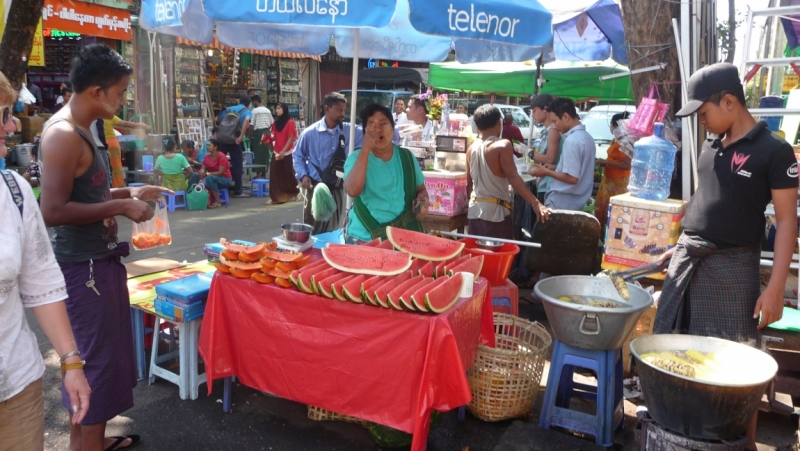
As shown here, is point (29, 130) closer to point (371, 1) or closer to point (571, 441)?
point (371, 1)

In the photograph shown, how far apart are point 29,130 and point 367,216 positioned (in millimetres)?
9921

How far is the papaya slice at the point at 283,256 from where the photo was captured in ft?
11.2

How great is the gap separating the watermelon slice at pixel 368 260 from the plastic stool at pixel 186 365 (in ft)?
3.58

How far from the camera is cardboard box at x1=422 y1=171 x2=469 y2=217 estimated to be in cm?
594

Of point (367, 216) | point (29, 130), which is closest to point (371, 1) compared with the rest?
point (367, 216)

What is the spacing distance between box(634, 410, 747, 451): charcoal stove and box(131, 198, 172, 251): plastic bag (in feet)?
9.73

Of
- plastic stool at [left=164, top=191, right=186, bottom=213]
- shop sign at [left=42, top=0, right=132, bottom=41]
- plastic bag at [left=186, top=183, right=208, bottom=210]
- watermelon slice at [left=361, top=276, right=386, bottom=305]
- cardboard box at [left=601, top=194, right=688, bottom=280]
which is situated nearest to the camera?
watermelon slice at [left=361, top=276, right=386, bottom=305]

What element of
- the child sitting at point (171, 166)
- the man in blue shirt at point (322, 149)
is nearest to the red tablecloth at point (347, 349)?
the man in blue shirt at point (322, 149)

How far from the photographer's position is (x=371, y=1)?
3.89 metres

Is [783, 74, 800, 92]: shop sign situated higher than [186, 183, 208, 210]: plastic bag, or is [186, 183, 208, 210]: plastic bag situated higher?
[783, 74, 800, 92]: shop sign

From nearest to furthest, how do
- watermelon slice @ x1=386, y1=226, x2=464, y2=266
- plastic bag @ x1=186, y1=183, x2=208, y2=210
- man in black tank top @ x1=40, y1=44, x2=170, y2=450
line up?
man in black tank top @ x1=40, y1=44, x2=170, y2=450 → watermelon slice @ x1=386, y1=226, x2=464, y2=266 → plastic bag @ x1=186, y1=183, x2=208, y2=210

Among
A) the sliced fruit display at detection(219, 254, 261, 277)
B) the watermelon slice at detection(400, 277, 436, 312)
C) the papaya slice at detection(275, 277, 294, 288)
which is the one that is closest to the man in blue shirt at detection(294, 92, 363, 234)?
the sliced fruit display at detection(219, 254, 261, 277)

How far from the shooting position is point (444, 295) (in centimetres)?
297

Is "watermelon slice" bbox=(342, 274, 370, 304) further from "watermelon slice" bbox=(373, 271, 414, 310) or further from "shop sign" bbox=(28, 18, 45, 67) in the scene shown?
"shop sign" bbox=(28, 18, 45, 67)
